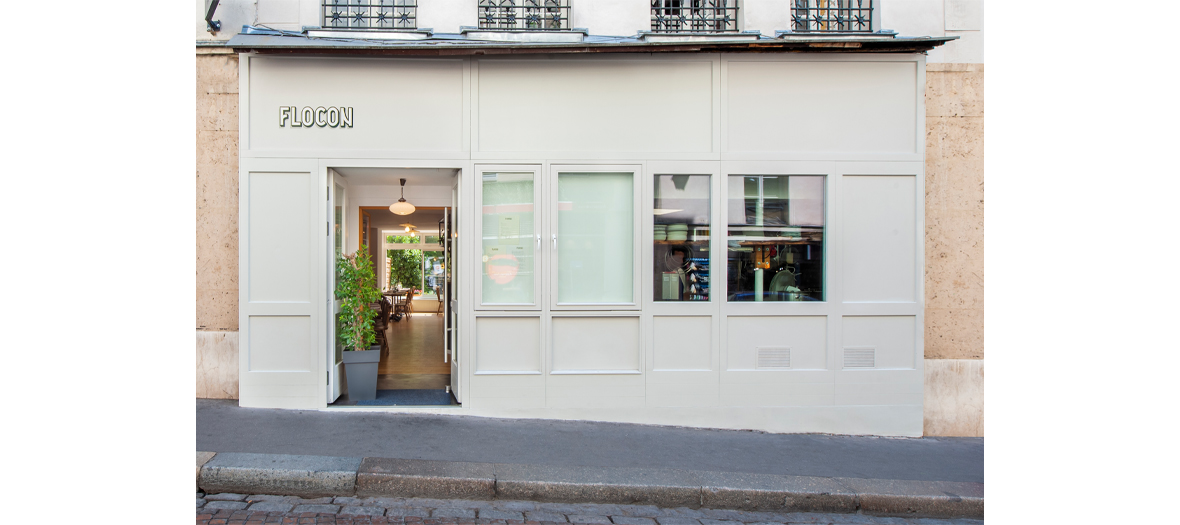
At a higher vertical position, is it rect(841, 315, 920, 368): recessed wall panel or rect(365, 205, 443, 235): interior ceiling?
rect(365, 205, 443, 235): interior ceiling

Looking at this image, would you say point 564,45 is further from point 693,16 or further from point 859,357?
point 859,357

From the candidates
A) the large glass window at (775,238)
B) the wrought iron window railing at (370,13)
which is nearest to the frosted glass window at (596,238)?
the large glass window at (775,238)

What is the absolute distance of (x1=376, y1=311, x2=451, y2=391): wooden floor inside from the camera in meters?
6.61

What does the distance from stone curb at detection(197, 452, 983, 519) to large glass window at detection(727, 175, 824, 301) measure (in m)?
2.13

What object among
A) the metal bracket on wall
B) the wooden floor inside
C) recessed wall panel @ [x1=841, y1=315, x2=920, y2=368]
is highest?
the metal bracket on wall

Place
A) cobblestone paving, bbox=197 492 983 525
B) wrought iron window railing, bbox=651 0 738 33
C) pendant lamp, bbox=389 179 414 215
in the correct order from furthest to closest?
1. pendant lamp, bbox=389 179 414 215
2. wrought iron window railing, bbox=651 0 738 33
3. cobblestone paving, bbox=197 492 983 525

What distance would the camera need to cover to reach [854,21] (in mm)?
5980

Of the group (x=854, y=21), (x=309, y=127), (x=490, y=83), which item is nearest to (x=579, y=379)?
(x=490, y=83)

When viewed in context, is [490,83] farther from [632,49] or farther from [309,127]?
[309,127]

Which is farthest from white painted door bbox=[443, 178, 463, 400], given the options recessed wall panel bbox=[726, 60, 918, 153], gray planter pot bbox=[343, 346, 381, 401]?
recessed wall panel bbox=[726, 60, 918, 153]

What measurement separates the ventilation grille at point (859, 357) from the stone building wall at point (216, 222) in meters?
6.61

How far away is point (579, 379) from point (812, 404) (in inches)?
98.1

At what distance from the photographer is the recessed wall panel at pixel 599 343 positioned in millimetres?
5660

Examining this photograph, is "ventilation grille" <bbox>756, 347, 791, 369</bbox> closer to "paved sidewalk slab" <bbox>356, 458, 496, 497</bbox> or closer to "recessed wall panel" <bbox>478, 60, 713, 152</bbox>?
"recessed wall panel" <bbox>478, 60, 713, 152</bbox>
